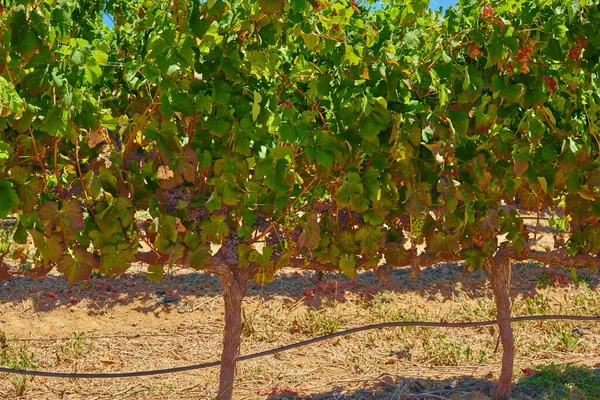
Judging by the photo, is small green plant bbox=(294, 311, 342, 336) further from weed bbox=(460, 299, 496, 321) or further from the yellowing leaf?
the yellowing leaf

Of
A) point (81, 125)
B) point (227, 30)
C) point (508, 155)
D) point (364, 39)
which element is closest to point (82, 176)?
point (81, 125)

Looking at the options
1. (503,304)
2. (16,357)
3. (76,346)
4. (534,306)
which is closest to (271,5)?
(503,304)

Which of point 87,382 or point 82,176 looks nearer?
point 82,176

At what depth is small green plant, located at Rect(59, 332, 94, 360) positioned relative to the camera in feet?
18.7

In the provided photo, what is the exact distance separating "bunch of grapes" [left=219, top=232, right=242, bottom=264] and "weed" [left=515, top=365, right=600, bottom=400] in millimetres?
2065

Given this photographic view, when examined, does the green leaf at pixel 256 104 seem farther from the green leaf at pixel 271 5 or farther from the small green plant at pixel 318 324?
the small green plant at pixel 318 324

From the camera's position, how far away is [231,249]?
3828 mm

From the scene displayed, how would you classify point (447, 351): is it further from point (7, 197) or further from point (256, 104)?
point (7, 197)

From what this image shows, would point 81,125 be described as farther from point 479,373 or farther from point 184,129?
point 479,373

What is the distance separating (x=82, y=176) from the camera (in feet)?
11.2

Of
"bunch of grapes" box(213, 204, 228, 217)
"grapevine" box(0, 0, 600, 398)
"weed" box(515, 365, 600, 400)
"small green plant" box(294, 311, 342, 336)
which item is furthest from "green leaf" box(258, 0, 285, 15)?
"small green plant" box(294, 311, 342, 336)

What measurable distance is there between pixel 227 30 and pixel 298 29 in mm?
320

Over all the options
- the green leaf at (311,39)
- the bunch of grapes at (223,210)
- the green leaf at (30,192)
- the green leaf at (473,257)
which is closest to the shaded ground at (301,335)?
the green leaf at (473,257)

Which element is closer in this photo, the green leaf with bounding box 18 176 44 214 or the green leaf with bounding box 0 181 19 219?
the green leaf with bounding box 0 181 19 219
